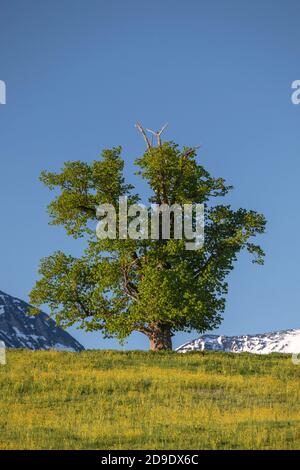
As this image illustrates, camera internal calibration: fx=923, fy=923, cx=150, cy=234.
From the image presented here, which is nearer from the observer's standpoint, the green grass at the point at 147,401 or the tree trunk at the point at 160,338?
the green grass at the point at 147,401

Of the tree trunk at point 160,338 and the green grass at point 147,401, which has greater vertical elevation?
the tree trunk at point 160,338

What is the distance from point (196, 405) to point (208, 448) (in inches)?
382

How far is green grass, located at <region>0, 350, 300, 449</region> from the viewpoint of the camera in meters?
24.9

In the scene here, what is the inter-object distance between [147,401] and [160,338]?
2373 centimetres

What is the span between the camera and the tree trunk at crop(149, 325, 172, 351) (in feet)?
191

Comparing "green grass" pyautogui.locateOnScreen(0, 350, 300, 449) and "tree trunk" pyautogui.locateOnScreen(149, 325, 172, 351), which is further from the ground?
"tree trunk" pyautogui.locateOnScreen(149, 325, 172, 351)

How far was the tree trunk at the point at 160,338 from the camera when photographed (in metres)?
58.1

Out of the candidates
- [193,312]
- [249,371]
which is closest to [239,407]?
[249,371]

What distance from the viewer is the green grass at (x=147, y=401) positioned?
24938 millimetres

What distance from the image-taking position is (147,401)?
34.4 m

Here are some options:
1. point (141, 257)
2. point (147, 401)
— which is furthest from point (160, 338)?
point (147, 401)

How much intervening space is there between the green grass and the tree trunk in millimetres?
3988

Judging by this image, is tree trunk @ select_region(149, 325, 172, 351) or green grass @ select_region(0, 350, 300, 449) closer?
green grass @ select_region(0, 350, 300, 449)

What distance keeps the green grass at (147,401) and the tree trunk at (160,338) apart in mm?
3988
